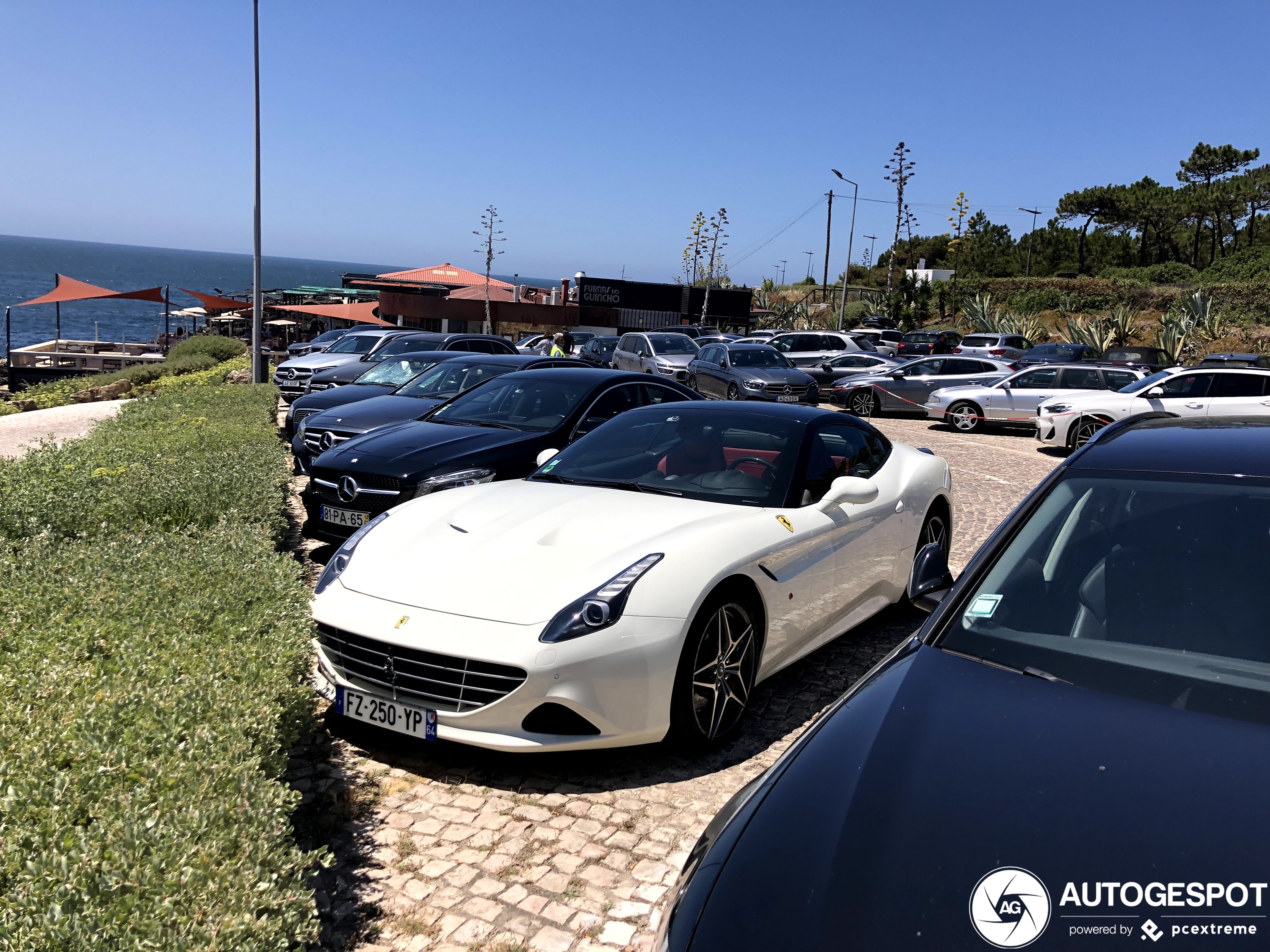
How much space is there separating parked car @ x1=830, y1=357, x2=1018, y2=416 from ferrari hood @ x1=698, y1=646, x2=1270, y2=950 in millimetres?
20883

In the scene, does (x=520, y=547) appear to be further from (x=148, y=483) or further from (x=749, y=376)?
(x=749, y=376)

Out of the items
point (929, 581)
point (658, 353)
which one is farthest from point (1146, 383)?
point (929, 581)

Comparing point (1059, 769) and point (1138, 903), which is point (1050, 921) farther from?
point (1059, 769)

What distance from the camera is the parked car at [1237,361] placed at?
18.7 metres

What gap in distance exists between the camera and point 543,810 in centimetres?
398

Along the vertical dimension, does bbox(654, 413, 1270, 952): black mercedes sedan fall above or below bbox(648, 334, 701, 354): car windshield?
below

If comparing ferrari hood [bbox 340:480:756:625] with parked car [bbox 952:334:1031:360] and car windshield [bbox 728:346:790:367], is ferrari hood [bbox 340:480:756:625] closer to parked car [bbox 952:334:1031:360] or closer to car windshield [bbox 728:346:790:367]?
car windshield [bbox 728:346:790:367]

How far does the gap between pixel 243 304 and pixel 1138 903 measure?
171 ft

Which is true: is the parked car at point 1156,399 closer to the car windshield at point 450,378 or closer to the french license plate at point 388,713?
the car windshield at point 450,378

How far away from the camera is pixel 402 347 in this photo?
63.4 feet

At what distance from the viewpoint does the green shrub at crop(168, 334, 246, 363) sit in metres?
33.3

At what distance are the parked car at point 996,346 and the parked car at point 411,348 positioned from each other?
786 inches

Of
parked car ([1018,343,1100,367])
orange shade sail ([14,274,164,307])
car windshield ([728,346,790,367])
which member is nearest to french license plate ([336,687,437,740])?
car windshield ([728,346,790,367])

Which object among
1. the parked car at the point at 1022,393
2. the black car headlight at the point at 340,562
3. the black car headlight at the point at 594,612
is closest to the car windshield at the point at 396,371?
the black car headlight at the point at 340,562
